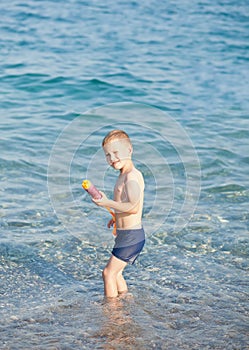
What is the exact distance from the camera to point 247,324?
5.39 meters

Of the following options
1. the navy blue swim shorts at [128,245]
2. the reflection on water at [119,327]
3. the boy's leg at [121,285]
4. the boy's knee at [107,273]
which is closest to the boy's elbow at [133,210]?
the navy blue swim shorts at [128,245]

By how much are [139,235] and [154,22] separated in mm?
13491

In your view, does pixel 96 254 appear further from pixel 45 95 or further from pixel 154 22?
Answer: pixel 154 22

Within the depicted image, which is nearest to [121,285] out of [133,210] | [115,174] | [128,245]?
[128,245]

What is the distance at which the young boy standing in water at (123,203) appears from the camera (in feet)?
17.3

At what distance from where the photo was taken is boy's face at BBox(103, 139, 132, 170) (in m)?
5.25

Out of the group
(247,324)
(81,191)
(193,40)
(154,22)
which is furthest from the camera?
(154,22)

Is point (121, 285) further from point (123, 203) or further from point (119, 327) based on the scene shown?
point (123, 203)

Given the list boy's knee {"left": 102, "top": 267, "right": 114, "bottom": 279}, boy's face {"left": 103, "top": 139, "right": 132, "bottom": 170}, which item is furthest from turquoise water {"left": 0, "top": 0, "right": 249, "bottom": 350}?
boy's face {"left": 103, "top": 139, "right": 132, "bottom": 170}

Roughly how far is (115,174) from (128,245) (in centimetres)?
377

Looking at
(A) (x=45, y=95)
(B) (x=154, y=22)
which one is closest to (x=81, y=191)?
(A) (x=45, y=95)

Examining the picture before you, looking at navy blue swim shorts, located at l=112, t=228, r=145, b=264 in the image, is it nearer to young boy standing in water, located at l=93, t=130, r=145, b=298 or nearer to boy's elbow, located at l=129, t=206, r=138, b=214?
young boy standing in water, located at l=93, t=130, r=145, b=298

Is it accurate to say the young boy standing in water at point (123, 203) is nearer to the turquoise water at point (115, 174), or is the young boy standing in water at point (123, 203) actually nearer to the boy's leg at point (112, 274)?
the boy's leg at point (112, 274)

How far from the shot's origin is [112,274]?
5.61 m
